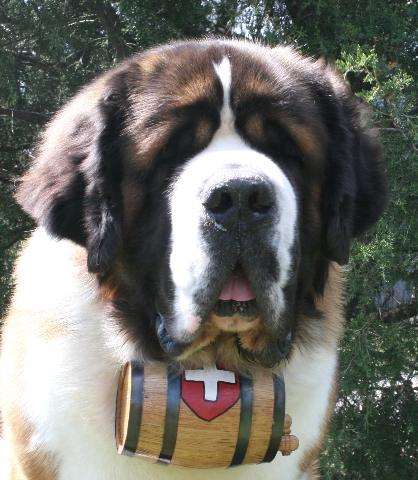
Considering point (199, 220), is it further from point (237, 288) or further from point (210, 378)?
point (210, 378)

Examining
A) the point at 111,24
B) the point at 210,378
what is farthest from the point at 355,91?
the point at 210,378

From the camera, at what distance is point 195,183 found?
1877 mm

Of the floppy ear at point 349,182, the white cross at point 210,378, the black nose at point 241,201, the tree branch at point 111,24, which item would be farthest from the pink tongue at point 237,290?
the tree branch at point 111,24

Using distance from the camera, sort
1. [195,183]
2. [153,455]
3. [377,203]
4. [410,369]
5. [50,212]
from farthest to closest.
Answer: [410,369] < [377,203] < [50,212] < [153,455] < [195,183]

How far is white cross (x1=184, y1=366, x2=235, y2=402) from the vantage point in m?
2.02

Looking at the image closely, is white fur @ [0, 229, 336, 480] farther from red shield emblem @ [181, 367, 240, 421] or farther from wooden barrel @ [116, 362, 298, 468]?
red shield emblem @ [181, 367, 240, 421]

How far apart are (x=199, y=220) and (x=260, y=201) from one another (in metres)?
0.15

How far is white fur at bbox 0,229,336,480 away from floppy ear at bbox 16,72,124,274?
0.63ft

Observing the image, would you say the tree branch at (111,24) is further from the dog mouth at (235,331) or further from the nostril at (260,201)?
the nostril at (260,201)

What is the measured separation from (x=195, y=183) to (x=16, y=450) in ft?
3.19

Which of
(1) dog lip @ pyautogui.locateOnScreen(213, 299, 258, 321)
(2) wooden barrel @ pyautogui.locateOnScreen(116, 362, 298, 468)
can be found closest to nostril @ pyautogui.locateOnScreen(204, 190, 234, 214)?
(1) dog lip @ pyautogui.locateOnScreen(213, 299, 258, 321)

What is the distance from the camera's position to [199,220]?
1831 millimetres

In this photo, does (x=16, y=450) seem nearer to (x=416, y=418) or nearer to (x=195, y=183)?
(x=195, y=183)

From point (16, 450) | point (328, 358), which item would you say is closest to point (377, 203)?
point (328, 358)
